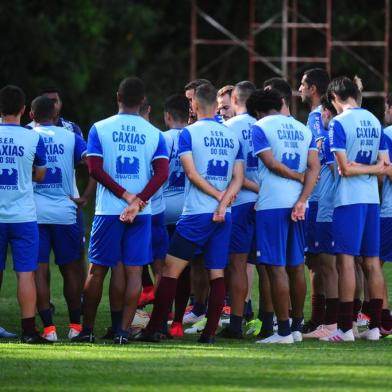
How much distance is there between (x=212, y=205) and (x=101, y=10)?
2501 cm

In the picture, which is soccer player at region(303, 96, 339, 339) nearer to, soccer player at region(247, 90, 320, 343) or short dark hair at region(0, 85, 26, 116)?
soccer player at region(247, 90, 320, 343)

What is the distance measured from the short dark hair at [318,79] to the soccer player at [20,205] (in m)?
2.68

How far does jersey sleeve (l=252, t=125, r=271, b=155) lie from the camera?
11.8m

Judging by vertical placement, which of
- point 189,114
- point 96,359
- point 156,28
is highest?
point 156,28

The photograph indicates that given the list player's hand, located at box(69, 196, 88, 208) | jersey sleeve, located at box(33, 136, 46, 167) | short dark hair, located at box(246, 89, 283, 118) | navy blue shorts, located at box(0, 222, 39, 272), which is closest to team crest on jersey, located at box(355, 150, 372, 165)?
short dark hair, located at box(246, 89, 283, 118)

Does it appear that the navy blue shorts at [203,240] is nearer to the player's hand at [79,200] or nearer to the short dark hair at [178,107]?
the player's hand at [79,200]

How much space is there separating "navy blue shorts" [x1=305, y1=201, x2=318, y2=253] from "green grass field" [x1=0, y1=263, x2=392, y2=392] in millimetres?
1397

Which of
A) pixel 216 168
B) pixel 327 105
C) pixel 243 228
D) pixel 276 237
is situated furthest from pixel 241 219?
pixel 327 105

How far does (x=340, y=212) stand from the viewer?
1208 centimetres

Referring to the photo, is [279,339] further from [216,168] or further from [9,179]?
[9,179]

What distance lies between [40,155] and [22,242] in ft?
2.43

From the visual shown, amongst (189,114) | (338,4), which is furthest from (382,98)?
(189,114)

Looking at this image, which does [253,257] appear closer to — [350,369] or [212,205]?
[212,205]

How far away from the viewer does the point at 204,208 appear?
11828 mm
